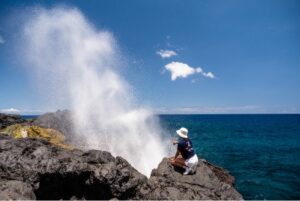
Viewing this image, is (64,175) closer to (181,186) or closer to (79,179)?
(79,179)

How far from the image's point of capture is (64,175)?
828 centimetres

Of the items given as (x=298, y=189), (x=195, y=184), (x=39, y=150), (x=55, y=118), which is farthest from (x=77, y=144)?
(x=298, y=189)

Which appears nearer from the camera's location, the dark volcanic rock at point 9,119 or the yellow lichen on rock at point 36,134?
the yellow lichen on rock at point 36,134

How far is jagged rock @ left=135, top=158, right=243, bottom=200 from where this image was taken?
321 inches

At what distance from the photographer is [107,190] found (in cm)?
827

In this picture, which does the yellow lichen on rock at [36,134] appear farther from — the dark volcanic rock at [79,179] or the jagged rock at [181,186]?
the jagged rock at [181,186]

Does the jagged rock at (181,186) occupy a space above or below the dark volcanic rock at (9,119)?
below

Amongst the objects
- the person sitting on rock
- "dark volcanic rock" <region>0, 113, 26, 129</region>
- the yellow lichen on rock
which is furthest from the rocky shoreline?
"dark volcanic rock" <region>0, 113, 26, 129</region>

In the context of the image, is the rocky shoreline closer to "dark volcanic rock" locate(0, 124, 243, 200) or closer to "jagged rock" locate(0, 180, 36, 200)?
"dark volcanic rock" locate(0, 124, 243, 200)

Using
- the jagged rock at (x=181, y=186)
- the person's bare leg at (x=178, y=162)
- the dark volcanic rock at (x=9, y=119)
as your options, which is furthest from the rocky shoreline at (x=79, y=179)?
the dark volcanic rock at (x=9, y=119)

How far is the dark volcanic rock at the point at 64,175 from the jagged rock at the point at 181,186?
47 centimetres

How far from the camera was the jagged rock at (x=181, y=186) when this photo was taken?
8.16 metres

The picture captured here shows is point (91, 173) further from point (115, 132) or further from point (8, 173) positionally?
point (115, 132)

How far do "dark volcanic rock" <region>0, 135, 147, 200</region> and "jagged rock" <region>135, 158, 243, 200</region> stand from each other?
1.54 feet
